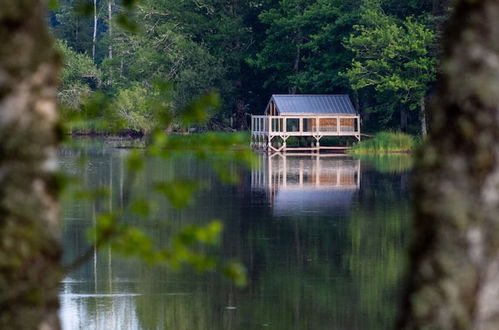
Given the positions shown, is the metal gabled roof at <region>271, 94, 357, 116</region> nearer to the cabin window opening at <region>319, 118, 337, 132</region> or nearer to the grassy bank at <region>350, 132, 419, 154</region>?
the cabin window opening at <region>319, 118, 337, 132</region>

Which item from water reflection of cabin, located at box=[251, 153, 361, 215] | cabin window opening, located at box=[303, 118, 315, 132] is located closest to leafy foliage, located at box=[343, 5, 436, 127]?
cabin window opening, located at box=[303, 118, 315, 132]

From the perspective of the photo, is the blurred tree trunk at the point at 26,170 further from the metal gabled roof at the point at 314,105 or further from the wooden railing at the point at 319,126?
the metal gabled roof at the point at 314,105

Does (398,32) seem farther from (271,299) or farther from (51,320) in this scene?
(51,320)

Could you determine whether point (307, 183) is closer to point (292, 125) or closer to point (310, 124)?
point (310, 124)

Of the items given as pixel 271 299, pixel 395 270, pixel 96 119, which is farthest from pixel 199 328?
pixel 96 119

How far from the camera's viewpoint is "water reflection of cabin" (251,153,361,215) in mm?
28875

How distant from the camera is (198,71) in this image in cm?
7000

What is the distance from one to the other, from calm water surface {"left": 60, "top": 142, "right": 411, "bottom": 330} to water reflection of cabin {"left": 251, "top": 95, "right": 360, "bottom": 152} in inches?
1039

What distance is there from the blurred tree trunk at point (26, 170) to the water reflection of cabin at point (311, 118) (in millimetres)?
56309

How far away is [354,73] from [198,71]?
1413 cm

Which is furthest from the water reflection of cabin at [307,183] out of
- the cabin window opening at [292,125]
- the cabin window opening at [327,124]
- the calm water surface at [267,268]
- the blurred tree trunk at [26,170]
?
the blurred tree trunk at [26,170]

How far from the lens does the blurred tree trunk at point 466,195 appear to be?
4.14m

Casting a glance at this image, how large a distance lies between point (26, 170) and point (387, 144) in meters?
54.5

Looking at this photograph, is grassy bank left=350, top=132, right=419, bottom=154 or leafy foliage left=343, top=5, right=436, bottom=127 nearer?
leafy foliage left=343, top=5, right=436, bottom=127
